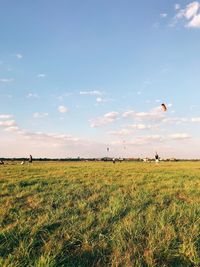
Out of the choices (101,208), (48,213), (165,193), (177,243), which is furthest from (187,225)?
(165,193)

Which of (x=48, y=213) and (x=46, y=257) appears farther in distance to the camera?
(x=48, y=213)

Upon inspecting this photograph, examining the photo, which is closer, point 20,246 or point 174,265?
point 174,265

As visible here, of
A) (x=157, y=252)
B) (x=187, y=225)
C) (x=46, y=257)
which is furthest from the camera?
(x=187, y=225)

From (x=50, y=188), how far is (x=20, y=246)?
31.0 ft

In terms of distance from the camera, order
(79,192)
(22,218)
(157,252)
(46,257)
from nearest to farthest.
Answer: (46,257), (157,252), (22,218), (79,192)

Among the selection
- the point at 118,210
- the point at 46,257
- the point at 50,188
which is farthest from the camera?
the point at 50,188

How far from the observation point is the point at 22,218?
9.98 m

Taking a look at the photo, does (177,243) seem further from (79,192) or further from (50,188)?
(50,188)

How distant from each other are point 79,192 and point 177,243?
25.8 ft

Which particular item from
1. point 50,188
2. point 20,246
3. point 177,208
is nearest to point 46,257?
point 20,246

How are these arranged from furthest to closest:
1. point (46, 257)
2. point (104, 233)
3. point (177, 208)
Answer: point (177, 208)
point (104, 233)
point (46, 257)

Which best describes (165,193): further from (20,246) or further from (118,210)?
(20,246)

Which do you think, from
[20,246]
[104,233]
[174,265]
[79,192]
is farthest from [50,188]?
[174,265]

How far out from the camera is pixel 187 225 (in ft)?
29.9
